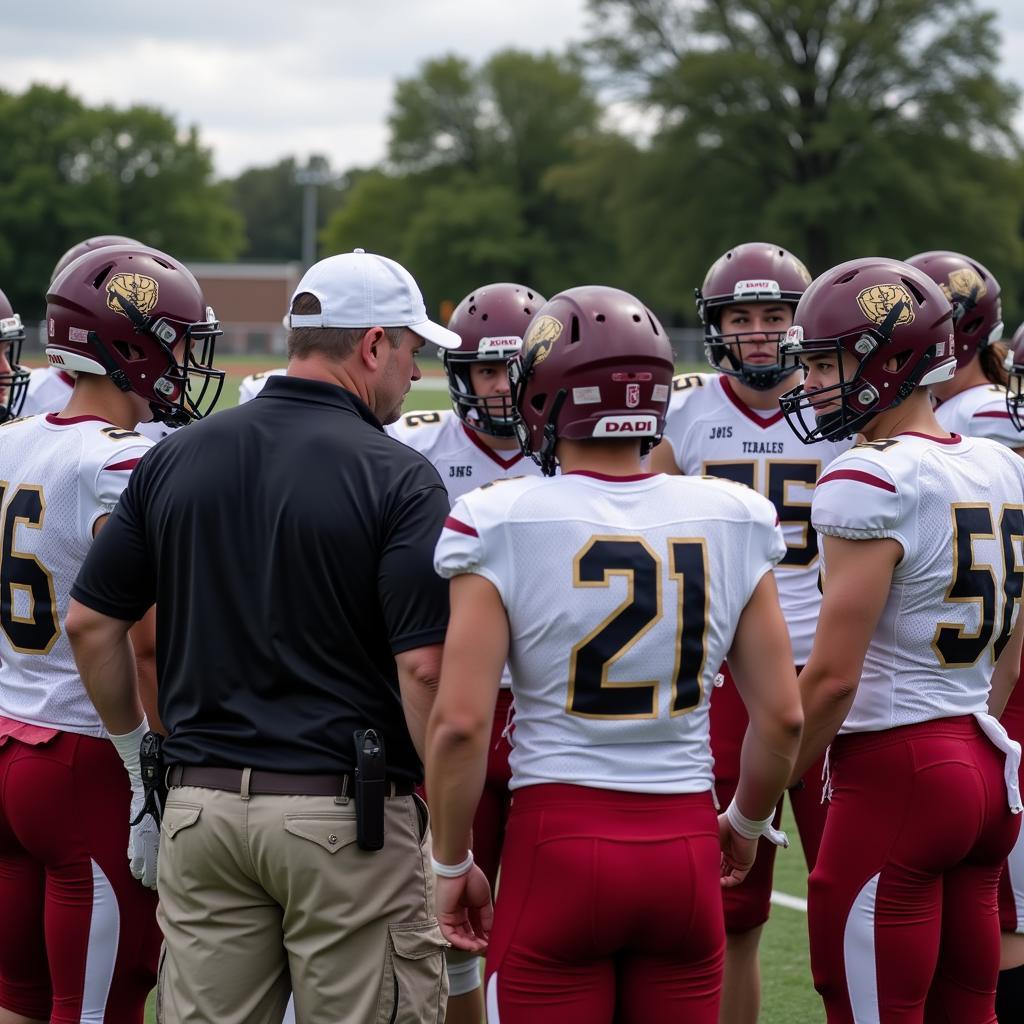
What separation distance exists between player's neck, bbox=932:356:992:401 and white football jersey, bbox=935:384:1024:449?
3 centimetres

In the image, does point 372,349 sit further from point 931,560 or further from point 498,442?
point 498,442

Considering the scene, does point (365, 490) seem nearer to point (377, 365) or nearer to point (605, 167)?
point (377, 365)

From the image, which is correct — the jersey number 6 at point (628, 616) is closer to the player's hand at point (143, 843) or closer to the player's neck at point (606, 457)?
the player's neck at point (606, 457)

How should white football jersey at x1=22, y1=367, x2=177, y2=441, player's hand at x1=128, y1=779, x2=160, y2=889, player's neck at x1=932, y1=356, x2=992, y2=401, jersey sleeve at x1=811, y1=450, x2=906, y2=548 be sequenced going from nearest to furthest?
1. jersey sleeve at x1=811, y1=450, x2=906, y2=548
2. player's hand at x1=128, y1=779, x2=160, y2=889
3. player's neck at x1=932, y1=356, x2=992, y2=401
4. white football jersey at x1=22, y1=367, x2=177, y2=441

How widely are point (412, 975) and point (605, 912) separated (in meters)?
0.55

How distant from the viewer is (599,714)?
107 inches

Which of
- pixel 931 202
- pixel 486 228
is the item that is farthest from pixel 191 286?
pixel 486 228

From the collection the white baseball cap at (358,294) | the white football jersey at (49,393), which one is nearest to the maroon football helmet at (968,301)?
the white baseball cap at (358,294)

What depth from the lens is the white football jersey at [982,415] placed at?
4.80 m

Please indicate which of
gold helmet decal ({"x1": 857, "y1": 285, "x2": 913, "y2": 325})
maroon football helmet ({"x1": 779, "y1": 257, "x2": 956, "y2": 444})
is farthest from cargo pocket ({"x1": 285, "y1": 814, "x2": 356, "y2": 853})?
gold helmet decal ({"x1": 857, "y1": 285, "x2": 913, "y2": 325})

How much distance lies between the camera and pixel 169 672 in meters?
3.06

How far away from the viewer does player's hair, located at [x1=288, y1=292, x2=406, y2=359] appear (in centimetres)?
313

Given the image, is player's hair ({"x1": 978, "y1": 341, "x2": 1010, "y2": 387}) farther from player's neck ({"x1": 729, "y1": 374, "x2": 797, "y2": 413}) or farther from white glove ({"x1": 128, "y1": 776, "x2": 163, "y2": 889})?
white glove ({"x1": 128, "y1": 776, "x2": 163, "y2": 889})

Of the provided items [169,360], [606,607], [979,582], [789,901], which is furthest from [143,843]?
[789,901]
